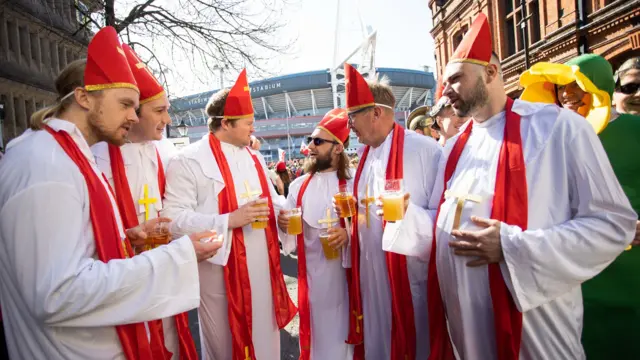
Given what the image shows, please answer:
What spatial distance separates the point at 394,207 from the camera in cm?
242

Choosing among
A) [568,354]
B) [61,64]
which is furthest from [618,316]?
[61,64]

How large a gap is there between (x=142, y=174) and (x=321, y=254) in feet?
5.89

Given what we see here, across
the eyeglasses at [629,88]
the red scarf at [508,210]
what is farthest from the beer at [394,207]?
the eyeglasses at [629,88]

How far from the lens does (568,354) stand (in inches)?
75.9

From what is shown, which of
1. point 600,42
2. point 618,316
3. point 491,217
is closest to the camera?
point 491,217

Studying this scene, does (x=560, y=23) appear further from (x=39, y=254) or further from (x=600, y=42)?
(x=39, y=254)

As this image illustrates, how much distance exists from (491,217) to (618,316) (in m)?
1.19

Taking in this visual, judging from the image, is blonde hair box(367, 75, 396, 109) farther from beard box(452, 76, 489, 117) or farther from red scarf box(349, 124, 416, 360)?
beard box(452, 76, 489, 117)

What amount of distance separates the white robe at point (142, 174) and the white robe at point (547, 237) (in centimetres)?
214

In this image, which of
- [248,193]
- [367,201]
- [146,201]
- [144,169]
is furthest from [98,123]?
[367,201]

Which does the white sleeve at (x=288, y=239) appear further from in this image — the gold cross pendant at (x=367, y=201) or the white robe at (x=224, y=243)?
the gold cross pendant at (x=367, y=201)

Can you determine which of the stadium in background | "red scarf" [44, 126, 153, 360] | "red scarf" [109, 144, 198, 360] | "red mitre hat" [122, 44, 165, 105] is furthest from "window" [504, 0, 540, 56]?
the stadium in background

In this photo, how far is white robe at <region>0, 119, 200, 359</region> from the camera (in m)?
1.48

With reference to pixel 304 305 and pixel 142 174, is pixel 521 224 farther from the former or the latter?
pixel 142 174
